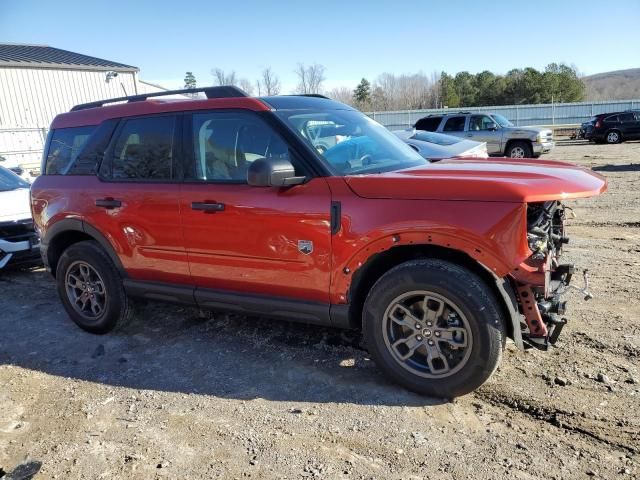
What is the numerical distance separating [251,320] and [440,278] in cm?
227

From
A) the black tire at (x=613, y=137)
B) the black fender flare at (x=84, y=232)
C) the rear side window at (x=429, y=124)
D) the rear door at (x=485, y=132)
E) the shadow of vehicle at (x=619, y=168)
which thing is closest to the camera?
the black fender flare at (x=84, y=232)

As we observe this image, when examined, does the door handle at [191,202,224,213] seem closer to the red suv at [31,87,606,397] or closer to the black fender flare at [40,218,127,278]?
the red suv at [31,87,606,397]

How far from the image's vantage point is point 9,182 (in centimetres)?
756

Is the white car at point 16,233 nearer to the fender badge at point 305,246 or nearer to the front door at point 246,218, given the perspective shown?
the front door at point 246,218

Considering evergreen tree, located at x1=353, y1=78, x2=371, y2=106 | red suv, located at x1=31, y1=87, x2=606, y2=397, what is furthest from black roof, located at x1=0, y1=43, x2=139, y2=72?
evergreen tree, located at x1=353, y1=78, x2=371, y2=106

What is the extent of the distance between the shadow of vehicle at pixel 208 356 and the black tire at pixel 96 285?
148 millimetres

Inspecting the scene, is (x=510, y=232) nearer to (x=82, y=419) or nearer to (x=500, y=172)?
(x=500, y=172)

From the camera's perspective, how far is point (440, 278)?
3.06 m

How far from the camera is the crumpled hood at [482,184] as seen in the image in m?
2.90

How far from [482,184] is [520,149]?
55.2ft

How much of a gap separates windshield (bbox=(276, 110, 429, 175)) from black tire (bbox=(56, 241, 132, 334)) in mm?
2158

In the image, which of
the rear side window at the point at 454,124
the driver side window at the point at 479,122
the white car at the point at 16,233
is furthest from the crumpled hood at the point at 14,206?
the driver side window at the point at 479,122

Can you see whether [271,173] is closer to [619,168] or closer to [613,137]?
[619,168]

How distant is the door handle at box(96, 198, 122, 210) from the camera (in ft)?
14.0
